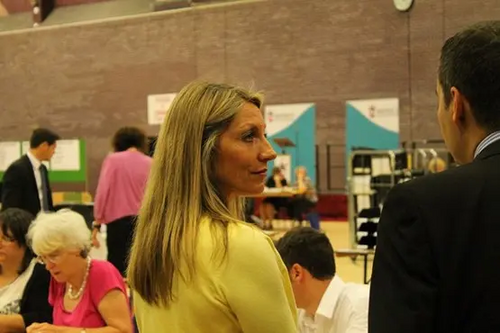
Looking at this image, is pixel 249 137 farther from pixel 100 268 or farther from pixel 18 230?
pixel 18 230

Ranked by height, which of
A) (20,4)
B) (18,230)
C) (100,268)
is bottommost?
(100,268)

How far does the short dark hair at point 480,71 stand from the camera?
3.51ft

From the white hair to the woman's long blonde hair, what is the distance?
1.61m

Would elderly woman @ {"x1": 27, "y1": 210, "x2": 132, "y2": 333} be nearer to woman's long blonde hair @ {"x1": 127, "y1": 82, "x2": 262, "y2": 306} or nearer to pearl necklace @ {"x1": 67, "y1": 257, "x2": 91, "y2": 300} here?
pearl necklace @ {"x1": 67, "y1": 257, "x2": 91, "y2": 300}

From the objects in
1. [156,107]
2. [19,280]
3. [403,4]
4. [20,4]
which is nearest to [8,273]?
[19,280]

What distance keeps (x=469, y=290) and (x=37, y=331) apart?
2.09m

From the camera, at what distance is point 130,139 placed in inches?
205

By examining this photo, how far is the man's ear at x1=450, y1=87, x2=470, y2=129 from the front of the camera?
1092 mm

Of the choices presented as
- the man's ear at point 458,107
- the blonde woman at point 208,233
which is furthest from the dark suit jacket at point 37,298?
the man's ear at point 458,107

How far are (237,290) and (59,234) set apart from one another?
183cm

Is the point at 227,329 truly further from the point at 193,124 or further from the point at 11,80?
the point at 11,80

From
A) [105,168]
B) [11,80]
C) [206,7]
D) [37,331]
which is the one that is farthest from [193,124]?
[11,80]

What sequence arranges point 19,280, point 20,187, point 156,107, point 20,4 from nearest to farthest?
point 19,280 < point 20,187 < point 156,107 < point 20,4

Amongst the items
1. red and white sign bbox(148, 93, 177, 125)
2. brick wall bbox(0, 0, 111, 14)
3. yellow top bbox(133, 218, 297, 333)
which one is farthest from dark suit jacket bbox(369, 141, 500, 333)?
brick wall bbox(0, 0, 111, 14)
